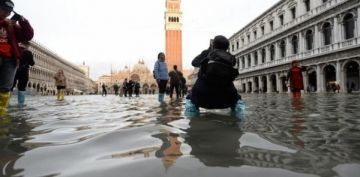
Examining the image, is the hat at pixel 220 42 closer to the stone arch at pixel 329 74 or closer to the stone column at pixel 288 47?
the stone arch at pixel 329 74

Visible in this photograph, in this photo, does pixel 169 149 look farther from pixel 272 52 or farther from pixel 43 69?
pixel 43 69

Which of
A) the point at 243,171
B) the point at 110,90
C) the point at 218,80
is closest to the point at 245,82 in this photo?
the point at 218,80

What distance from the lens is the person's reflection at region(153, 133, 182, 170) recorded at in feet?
6.08

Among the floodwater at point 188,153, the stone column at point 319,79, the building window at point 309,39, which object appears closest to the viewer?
the floodwater at point 188,153

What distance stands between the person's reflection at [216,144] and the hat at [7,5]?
302 cm

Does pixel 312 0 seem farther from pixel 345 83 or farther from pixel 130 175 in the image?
pixel 130 175

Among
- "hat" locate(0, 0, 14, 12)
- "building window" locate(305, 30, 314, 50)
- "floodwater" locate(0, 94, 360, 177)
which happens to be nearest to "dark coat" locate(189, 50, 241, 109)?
"floodwater" locate(0, 94, 360, 177)

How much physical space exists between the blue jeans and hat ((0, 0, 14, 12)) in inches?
27.1

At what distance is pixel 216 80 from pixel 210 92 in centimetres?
24

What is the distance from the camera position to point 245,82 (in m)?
45.0

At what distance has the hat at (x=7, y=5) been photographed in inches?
171

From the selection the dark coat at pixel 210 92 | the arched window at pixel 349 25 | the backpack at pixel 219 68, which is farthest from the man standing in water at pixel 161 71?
the arched window at pixel 349 25

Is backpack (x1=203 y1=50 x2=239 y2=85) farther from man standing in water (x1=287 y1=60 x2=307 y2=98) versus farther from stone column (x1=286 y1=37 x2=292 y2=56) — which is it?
stone column (x1=286 y1=37 x2=292 y2=56)

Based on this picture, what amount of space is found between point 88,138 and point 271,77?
118 feet
